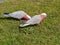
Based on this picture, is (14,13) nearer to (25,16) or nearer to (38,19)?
(25,16)

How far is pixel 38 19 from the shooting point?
19.2ft

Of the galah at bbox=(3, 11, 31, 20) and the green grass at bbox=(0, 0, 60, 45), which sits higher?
the galah at bbox=(3, 11, 31, 20)

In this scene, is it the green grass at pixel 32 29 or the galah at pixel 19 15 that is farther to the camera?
the galah at pixel 19 15

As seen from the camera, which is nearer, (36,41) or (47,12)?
(36,41)

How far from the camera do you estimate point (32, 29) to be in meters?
5.45

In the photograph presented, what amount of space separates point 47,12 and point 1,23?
1.52 m

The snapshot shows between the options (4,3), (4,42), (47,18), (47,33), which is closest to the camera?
(4,42)

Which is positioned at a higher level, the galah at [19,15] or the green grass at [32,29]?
the galah at [19,15]

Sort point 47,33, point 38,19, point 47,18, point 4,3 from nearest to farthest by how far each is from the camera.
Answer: point 47,33
point 38,19
point 47,18
point 4,3

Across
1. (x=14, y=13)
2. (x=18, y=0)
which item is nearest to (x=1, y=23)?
(x=14, y=13)

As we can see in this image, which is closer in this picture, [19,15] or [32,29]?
[32,29]

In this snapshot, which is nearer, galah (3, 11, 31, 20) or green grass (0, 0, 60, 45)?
green grass (0, 0, 60, 45)

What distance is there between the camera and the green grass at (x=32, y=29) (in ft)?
16.2

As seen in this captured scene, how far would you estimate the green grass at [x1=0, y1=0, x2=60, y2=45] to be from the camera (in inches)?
194
